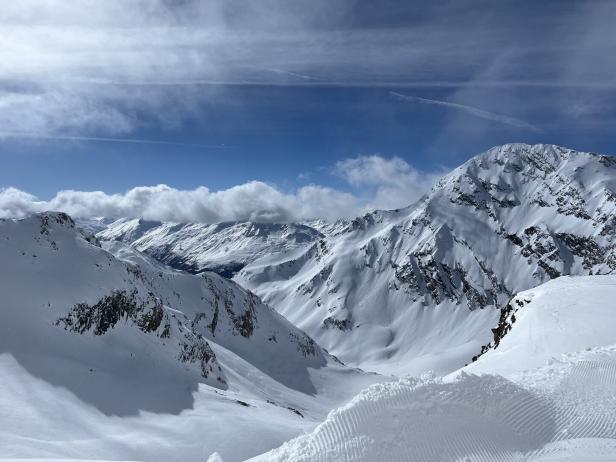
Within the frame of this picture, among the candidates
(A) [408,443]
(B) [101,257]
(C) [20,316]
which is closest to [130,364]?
(C) [20,316]

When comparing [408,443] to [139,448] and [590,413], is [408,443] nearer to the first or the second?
[590,413]

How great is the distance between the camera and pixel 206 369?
90375 mm

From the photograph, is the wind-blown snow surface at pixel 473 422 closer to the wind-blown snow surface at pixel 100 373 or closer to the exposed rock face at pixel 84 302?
Result: the wind-blown snow surface at pixel 100 373

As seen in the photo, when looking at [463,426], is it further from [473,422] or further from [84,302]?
[84,302]

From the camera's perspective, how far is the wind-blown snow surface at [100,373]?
49.8 m

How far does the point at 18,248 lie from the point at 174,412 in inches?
1472

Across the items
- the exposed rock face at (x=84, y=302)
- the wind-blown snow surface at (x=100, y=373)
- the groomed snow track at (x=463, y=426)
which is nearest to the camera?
the groomed snow track at (x=463, y=426)

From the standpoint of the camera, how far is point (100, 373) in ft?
219

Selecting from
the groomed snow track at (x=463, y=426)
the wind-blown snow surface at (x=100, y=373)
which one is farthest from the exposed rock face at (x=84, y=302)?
the groomed snow track at (x=463, y=426)

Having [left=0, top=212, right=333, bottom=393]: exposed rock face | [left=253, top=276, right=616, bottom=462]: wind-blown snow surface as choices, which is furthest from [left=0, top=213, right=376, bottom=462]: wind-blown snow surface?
[left=253, top=276, right=616, bottom=462]: wind-blown snow surface

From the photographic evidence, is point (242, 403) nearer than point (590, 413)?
No

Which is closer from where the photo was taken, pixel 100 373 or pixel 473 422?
pixel 473 422

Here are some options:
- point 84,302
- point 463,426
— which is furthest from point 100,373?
point 463,426

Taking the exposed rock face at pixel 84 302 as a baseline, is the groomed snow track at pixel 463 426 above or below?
below
